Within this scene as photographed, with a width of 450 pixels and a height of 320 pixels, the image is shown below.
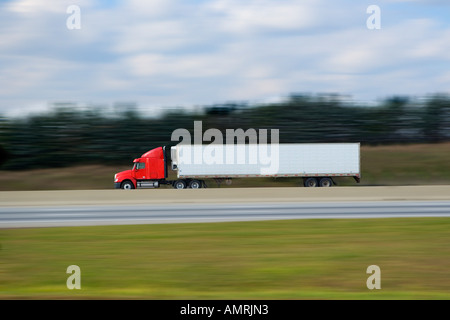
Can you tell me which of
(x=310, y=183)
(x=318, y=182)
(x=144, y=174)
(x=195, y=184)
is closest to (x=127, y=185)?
(x=144, y=174)

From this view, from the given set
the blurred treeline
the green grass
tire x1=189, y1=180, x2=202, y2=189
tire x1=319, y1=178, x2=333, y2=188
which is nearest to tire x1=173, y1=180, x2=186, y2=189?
tire x1=189, y1=180, x2=202, y2=189

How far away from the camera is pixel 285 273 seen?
9.89 metres

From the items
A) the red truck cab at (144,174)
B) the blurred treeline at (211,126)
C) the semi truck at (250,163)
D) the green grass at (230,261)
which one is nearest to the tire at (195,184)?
the semi truck at (250,163)

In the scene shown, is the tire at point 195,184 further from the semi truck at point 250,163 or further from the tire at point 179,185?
the tire at point 179,185

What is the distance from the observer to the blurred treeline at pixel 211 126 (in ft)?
144

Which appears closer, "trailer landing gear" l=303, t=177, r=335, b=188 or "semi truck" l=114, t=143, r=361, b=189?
"semi truck" l=114, t=143, r=361, b=189

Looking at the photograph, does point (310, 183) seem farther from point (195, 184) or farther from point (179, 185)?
point (179, 185)

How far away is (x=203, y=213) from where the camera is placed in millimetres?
19938

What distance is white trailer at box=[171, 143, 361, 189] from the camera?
3959 cm

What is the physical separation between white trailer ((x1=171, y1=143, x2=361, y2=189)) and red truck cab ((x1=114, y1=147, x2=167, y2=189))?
3.34ft

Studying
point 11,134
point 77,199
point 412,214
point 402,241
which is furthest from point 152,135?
point 402,241

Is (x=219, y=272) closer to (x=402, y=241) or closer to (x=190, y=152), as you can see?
(x=402, y=241)

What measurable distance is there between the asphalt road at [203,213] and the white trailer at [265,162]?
51.7ft

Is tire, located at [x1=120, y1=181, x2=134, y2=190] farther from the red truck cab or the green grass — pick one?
the green grass
